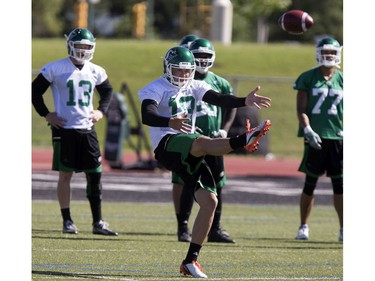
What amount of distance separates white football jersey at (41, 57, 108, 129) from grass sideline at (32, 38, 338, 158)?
42.4ft

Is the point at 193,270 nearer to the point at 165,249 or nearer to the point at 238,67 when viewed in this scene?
the point at 165,249

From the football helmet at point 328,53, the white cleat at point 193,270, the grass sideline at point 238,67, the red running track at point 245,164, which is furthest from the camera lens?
the grass sideline at point 238,67

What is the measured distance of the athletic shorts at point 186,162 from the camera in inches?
288

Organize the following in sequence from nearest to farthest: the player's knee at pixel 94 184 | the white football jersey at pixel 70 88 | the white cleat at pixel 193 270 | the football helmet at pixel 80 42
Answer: the white cleat at pixel 193 270 → the football helmet at pixel 80 42 → the white football jersey at pixel 70 88 → the player's knee at pixel 94 184

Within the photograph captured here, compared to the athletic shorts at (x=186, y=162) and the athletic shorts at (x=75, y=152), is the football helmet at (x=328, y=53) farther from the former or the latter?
the athletic shorts at (x=186, y=162)

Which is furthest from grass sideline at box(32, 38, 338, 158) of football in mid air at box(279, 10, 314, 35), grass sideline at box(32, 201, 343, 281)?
football in mid air at box(279, 10, 314, 35)

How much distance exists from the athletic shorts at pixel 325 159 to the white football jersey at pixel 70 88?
220cm

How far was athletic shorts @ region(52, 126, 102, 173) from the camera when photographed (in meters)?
9.79

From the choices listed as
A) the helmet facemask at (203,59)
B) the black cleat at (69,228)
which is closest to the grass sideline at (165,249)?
the black cleat at (69,228)

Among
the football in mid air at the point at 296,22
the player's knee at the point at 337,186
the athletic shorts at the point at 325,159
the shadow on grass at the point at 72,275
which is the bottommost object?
the shadow on grass at the point at 72,275

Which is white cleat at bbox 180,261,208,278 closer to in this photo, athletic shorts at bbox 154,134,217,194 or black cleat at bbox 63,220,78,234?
athletic shorts at bbox 154,134,217,194
